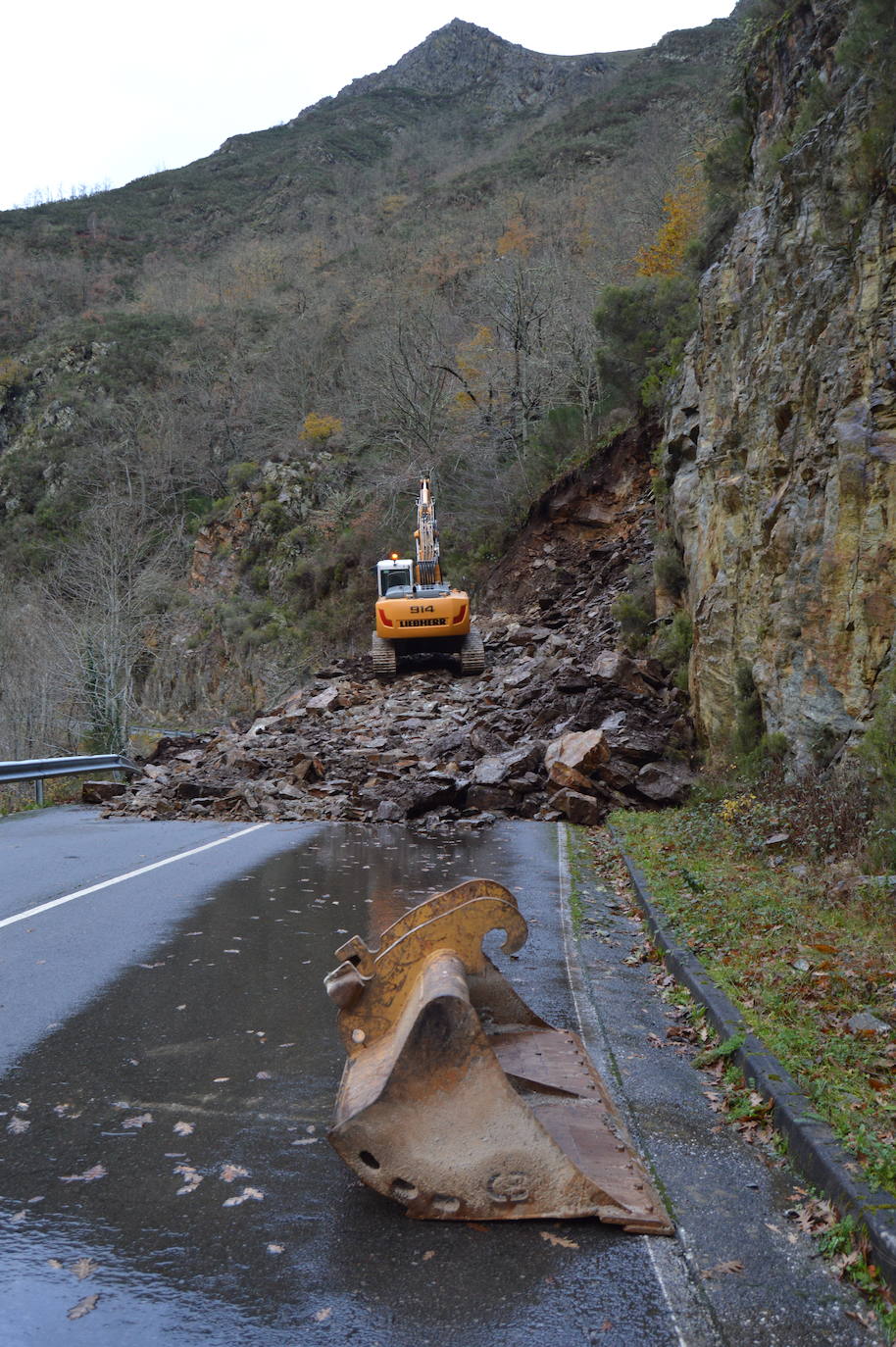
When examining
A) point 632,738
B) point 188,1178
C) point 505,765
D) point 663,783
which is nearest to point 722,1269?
point 188,1178

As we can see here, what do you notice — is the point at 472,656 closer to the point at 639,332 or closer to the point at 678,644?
the point at 678,644

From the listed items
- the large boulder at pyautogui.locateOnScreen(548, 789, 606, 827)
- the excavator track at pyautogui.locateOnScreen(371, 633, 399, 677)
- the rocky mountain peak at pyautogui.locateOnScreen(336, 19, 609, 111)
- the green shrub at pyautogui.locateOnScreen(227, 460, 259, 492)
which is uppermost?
the rocky mountain peak at pyautogui.locateOnScreen(336, 19, 609, 111)

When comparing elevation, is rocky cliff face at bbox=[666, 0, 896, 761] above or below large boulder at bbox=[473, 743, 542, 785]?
above

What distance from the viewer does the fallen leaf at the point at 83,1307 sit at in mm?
3023

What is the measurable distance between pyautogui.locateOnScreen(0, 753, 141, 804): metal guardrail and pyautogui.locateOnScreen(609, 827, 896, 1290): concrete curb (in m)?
12.9

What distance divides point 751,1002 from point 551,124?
375 feet

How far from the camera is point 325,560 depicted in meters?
46.6

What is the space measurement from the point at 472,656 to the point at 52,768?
1197 cm

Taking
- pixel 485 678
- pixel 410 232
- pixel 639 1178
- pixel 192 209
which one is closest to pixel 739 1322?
pixel 639 1178

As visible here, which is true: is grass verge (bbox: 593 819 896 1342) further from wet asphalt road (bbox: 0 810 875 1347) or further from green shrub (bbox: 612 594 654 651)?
green shrub (bbox: 612 594 654 651)

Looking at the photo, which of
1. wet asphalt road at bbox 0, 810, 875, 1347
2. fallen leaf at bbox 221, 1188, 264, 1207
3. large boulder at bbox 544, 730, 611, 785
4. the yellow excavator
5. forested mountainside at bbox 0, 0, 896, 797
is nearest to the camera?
wet asphalt road at bbox 0, 810, 875, 1347

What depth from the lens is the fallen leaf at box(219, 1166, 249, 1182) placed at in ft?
12.7

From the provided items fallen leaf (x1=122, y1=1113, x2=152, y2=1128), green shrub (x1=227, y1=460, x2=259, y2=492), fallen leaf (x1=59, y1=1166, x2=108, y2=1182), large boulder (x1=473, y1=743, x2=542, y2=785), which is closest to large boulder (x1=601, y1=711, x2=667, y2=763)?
large boulder (x1=473, y1=743, x2=542, y2=785)

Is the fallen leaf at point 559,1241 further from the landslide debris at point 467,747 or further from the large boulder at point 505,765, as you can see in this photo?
the large boulder at point 505,765
